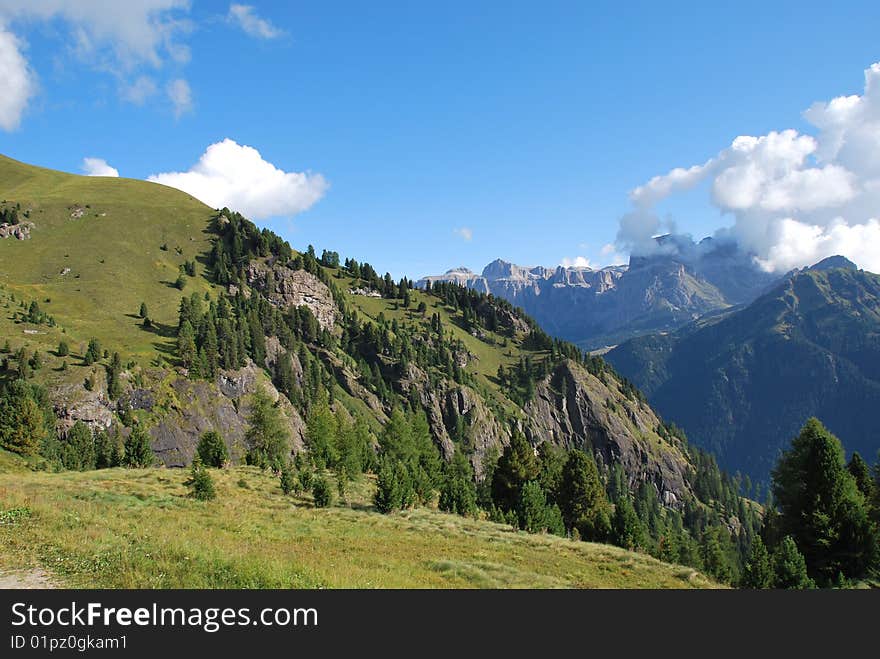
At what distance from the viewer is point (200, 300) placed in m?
169

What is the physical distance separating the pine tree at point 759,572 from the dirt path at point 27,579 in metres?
40.5

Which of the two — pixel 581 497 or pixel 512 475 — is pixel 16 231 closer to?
pixel 512 475

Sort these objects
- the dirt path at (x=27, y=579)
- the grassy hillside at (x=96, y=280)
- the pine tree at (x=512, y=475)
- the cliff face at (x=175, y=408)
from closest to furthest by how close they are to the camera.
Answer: the dirt path at (x=27, y=579), the pine tree at (x=512, y=475), the cliff face at (x=175, y=408), the grassy hillside at (x=96, y=280)

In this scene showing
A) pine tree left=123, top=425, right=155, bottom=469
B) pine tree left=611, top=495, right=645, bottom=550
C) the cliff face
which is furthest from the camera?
the cliff face

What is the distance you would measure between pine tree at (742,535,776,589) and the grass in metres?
4.78

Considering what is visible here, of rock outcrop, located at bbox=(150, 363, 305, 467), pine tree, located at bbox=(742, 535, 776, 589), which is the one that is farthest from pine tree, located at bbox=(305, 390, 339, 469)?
pine tree, located at bbox=(742, 535, 776, 589)

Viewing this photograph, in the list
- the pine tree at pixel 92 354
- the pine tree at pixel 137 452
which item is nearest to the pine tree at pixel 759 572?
the pine tree at pixel 137 452

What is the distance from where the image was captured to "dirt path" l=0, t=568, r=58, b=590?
15000 millimetres

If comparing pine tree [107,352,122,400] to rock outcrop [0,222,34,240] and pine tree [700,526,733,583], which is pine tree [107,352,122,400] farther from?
rock outcrop [0,222,34,240]

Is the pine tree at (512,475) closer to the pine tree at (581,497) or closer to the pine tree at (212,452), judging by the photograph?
the pine tree at (581,497)

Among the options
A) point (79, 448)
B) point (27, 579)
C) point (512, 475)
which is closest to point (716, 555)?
point (512, 475)

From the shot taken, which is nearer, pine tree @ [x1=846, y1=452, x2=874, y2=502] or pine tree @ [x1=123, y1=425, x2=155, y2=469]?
pine tree @ [x1=846, y1=452, x2=874, y2=502]

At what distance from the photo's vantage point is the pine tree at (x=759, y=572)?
110 feet
